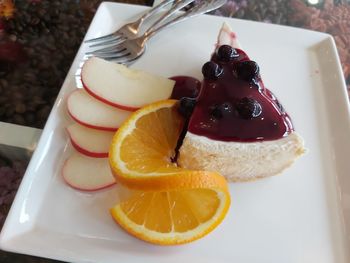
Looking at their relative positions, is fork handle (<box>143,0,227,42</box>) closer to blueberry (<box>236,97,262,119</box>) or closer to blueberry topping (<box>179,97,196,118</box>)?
blueberry topping (<box>179,97,196,118</box>)

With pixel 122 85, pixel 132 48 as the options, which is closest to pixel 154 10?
pixel 132 48

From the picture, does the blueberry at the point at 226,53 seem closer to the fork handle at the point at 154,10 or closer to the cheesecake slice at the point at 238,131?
the cheesecake slice at the point at 238,131

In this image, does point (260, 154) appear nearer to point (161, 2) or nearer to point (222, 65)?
point (222, 65)

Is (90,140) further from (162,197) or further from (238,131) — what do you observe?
(238,131)

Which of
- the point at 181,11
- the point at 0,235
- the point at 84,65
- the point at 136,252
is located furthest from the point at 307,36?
the point at 0,235

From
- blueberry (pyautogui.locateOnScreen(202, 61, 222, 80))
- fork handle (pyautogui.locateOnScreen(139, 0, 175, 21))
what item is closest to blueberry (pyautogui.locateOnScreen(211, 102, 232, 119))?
blueberry (pyautogui.locateOnScreen(202, 61, 222, 80))

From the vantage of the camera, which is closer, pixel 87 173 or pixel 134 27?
pixel 87 173
